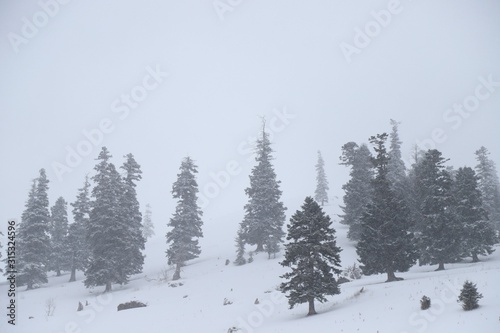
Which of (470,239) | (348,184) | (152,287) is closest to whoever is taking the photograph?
(470,239)

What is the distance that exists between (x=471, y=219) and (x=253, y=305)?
26.9m

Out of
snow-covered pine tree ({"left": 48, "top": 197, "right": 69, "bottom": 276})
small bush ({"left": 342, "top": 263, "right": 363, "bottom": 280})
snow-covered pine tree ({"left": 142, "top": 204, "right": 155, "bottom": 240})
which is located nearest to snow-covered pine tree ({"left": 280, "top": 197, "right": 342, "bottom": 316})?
small bush ({"left": 342, "top": 263, "right": 363, "bottom": 280})

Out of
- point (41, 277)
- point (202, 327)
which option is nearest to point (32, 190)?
point (41, 277)

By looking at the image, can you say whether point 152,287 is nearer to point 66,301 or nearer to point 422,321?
point 66,301

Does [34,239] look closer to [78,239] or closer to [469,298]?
[78,239]

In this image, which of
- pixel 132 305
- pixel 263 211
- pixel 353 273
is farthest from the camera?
pixel 263 211

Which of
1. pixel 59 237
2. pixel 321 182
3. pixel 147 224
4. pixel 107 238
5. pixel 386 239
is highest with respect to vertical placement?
pixel 321 182

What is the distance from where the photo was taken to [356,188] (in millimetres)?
45062

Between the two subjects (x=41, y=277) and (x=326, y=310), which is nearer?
(x=326, y=310)

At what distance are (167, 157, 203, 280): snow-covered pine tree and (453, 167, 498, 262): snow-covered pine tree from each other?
32764 millimetres

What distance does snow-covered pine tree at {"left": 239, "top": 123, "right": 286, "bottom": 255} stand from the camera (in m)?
44.9

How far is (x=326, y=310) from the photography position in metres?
21.0

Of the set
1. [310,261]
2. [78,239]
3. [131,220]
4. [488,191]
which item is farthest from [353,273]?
[78,239]

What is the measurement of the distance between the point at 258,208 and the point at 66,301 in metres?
26.1
